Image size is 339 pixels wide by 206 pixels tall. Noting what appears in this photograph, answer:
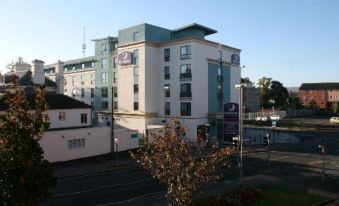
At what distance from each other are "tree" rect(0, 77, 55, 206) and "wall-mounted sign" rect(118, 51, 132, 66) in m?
50.9

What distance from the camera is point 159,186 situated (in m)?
30.2

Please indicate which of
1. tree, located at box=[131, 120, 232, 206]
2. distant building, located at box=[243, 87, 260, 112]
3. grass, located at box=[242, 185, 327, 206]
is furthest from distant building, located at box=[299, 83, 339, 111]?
tree, located at box=[131, 120, 232, 206]

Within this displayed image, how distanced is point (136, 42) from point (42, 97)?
49743 mm

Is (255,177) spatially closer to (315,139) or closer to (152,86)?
(152,86)

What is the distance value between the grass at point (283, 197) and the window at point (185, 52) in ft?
109

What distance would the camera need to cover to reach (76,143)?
137 feet

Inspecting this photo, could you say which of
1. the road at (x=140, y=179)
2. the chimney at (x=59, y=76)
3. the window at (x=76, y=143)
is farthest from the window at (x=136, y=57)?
the chimney at (x=59, y=76)

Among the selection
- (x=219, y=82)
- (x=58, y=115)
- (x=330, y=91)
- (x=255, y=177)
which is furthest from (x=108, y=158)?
(x=330, y=91)

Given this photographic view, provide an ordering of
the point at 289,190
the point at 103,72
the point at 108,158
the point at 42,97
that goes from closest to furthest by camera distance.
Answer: the point at 42,97
the point at 289,190
the point at 108,158
the point at 103,72

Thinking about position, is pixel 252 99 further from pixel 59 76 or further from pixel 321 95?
pixel 59 76

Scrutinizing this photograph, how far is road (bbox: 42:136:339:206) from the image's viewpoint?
26234mm

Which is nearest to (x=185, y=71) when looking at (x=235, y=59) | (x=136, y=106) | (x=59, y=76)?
(x=136, y=106)

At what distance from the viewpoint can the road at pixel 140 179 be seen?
26.2m

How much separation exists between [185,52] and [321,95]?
120866 mm
